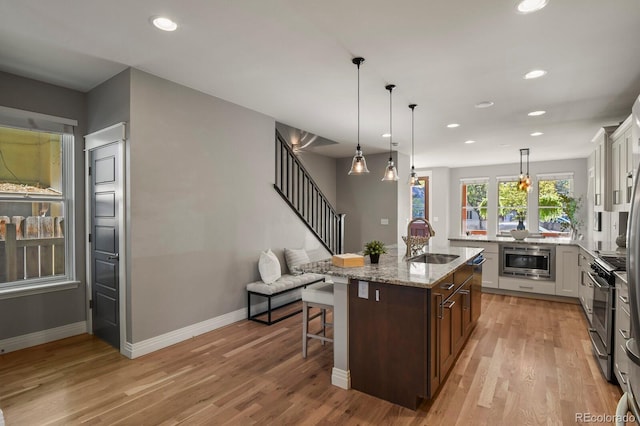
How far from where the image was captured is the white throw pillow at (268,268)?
426cm

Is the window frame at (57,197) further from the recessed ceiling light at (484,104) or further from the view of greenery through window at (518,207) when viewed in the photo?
the view of greenery through window at (518,207)

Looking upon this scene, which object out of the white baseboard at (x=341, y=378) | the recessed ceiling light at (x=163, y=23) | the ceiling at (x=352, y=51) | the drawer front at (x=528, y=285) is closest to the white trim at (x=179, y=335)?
the white baseboard at (x=341, y=378)

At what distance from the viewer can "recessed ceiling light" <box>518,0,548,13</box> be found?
6.75 feet

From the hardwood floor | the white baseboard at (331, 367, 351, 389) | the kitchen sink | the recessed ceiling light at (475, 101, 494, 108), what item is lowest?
the hardwood floor

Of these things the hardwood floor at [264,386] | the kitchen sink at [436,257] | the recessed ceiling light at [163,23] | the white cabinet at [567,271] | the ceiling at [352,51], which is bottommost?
the hardwood floor at [264,386]

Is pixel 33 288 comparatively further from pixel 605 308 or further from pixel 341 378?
pixel 605 308

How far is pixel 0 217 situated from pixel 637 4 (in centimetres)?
556

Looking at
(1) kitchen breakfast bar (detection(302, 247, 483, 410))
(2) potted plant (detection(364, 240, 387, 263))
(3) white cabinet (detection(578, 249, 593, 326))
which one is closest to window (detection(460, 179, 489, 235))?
(3) white cabinet (detection(578, 249, 593, 326))

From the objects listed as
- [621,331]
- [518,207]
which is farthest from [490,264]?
[518,207]

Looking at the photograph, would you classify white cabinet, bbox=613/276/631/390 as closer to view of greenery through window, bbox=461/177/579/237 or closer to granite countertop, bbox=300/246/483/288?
granite countertop, bbox=300/246/483/288

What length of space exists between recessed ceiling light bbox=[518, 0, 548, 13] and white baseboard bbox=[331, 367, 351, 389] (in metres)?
2.86

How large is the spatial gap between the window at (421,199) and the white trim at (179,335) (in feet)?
23.8

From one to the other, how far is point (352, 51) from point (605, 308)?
10.1ft

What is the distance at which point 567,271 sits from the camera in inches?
206
